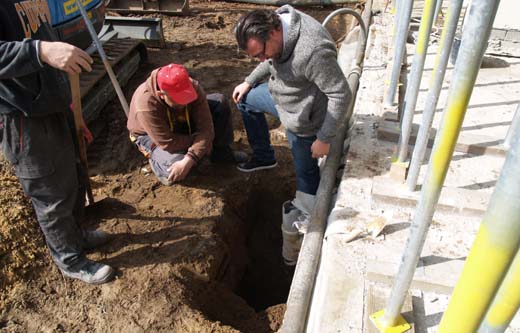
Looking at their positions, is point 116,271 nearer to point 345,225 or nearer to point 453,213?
point 345,225

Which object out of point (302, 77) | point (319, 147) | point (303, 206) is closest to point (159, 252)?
point (303, 206)

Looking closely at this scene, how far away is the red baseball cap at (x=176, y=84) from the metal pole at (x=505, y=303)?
2.64 m

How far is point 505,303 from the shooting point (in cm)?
108

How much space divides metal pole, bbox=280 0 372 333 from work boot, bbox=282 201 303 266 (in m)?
0.39

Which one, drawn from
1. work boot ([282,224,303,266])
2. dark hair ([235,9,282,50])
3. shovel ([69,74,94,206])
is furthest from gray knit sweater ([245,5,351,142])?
shovel ([69,74,94,206])

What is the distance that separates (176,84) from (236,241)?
60.1 inches

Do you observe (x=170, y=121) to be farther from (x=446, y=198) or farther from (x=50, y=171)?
(x=446, y=198)

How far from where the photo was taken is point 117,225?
131 inches

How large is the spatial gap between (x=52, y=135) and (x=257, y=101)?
1.76 m

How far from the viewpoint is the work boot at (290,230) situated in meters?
3.46

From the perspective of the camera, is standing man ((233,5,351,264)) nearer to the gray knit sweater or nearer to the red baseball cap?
the gray knit sweater

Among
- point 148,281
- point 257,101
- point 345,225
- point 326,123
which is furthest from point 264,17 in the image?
point 148,281

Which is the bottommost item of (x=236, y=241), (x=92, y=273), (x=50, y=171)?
(x=236, y=241)

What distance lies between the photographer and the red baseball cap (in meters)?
3.20
